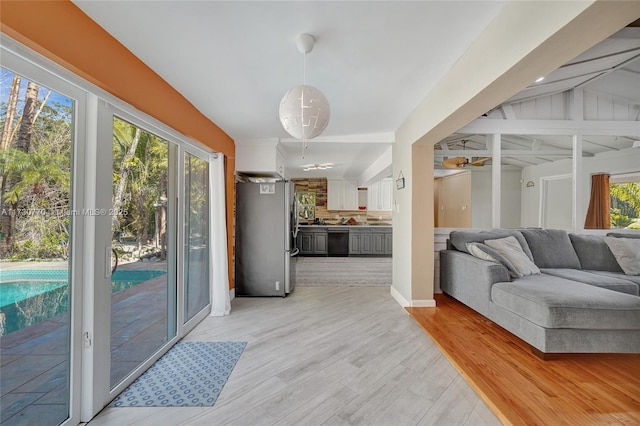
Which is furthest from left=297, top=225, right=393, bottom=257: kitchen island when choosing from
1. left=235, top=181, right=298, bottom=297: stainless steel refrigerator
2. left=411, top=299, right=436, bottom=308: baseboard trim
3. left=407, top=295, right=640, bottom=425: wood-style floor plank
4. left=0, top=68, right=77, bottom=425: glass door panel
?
left=0, top=68, right=77, bottom=425: glass door panel

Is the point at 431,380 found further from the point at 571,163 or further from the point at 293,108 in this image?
the point at 571,163

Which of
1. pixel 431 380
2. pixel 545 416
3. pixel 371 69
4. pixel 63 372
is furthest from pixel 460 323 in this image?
pixel 63 372

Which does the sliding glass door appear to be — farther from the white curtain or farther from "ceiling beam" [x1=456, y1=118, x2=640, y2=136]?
"ceiling beam" [x1=456, y1=118, x2=640, y2=136]

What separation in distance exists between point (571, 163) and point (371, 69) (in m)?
3.78

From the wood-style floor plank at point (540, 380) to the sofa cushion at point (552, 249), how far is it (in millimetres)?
1190

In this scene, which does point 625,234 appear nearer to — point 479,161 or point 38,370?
point 479,161

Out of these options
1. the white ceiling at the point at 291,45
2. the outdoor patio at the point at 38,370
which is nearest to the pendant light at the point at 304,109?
the white ceiling at the point at 291,45

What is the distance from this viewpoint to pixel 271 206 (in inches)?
159

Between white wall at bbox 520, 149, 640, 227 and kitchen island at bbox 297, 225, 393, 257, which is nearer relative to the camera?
white wall at bbox 520, 149, 640, 227

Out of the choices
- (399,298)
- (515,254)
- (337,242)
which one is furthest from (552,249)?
(337,242)

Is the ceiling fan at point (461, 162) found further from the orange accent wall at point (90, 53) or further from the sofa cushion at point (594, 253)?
the orange accent wall at point (90, 53)

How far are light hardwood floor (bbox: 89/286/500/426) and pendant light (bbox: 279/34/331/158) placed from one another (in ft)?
5.85

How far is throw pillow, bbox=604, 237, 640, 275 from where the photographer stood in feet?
9.77

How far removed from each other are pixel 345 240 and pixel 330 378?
17.8ft
